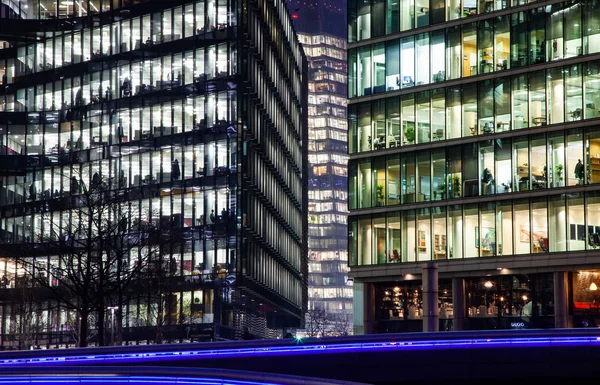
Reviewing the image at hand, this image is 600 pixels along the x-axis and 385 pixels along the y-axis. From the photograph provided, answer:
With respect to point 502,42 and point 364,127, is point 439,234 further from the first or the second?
point 502,42

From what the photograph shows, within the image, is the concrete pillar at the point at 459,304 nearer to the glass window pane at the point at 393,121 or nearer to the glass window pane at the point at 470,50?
the glass window pane at the point at 393,121

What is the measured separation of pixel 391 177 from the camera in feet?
231

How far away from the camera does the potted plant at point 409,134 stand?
227ft

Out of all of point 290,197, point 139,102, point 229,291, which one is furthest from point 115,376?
point 290,197

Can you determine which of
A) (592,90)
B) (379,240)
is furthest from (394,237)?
(592,90)

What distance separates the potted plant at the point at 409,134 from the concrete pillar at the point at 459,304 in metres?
8.63

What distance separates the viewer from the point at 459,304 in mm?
67875

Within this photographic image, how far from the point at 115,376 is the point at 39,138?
8895 centimetres

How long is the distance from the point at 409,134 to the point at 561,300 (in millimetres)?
13598

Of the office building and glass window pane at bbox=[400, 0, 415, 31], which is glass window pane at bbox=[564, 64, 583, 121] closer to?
the office building

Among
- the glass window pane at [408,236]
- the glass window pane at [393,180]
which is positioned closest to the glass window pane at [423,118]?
the glass window pane at [393,180]

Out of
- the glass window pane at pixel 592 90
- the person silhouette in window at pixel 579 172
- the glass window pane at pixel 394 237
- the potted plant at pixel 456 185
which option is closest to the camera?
the glass window pane at pixel 592 90

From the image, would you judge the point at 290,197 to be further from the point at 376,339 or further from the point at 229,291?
the point at 376,339

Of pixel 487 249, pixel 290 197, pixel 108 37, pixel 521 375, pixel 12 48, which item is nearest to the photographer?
pixel 521 375
